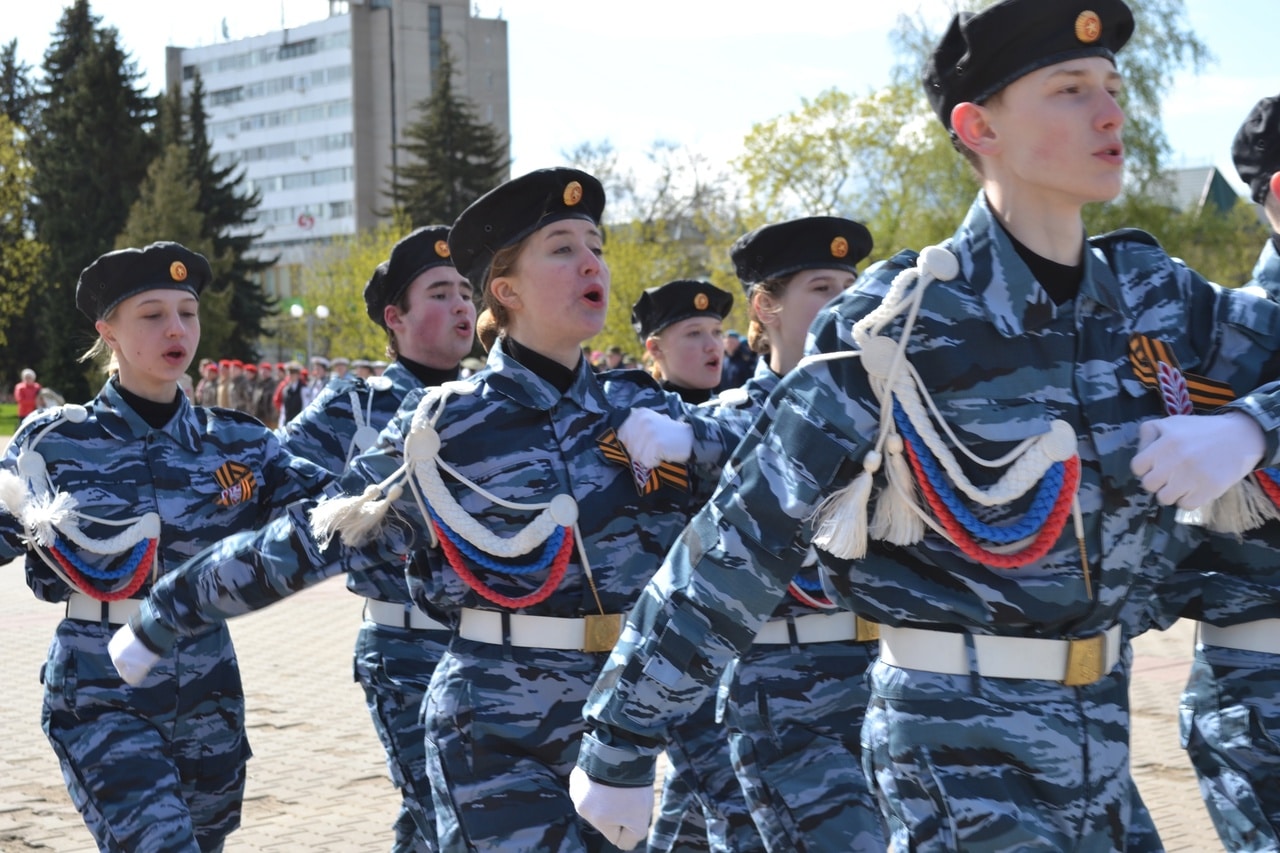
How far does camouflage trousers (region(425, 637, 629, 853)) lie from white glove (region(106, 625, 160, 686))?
99 cm

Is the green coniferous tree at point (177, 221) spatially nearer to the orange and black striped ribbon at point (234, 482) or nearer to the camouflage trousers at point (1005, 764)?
the orange and black striped ribbon at point (234, 482)

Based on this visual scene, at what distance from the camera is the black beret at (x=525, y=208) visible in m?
4.30

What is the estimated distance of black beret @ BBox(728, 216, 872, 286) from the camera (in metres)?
5.32

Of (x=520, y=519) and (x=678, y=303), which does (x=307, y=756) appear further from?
(x=520, y=519)

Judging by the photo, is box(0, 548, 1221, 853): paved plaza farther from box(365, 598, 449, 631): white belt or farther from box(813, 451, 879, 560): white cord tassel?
box(813, 451, 879, 560): white cord tassel

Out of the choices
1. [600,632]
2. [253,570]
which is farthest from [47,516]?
[600,632]

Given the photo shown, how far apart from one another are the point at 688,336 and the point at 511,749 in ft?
12.2

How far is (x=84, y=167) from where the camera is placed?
57.0m

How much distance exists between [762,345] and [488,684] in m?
2.11

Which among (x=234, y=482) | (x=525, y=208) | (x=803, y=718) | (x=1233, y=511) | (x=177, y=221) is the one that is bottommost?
(x=803, y=718)

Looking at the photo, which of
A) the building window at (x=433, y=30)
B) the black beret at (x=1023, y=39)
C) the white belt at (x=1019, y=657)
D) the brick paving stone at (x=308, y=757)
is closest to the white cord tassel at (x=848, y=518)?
the white belt at (x=1019, y=657)

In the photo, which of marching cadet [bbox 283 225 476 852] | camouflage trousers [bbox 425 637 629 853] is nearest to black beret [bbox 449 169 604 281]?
camouflage trousers [bbox 425 637 629 853]

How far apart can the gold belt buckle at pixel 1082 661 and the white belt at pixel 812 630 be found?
187 centimetres

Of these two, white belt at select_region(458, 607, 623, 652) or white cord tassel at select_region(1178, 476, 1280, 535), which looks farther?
white belt at select_region(458, 607, 623, 652)
